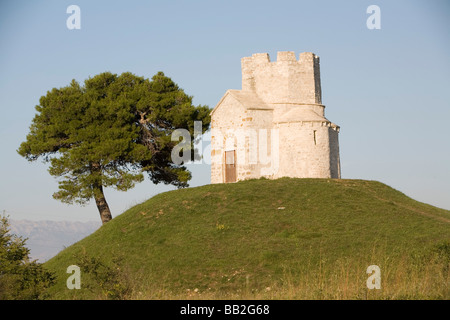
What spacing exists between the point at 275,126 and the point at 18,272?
21793 mm

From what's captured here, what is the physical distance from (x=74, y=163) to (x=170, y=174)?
291 inches

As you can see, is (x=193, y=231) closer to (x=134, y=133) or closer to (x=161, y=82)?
(x=134, y=133)

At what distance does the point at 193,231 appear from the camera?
27922mm

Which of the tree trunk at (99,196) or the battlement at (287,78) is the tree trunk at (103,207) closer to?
the tree trunk at (99,196)

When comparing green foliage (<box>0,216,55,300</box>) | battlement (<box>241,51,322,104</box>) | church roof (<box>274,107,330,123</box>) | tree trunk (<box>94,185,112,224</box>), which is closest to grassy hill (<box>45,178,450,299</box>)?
green foliage (<box>0,216,55,300</box>)

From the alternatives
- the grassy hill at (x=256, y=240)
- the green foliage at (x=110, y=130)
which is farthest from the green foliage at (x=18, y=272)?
the green foliage at (x=110, y=130)

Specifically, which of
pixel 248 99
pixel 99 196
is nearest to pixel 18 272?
pixel 99 196

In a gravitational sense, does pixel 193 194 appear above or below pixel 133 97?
below

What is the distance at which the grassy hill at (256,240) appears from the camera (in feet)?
67.8

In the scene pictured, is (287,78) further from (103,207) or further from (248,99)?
(103,207)

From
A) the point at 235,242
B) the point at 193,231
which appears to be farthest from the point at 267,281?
the point at 193,231

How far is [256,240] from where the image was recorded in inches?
1024

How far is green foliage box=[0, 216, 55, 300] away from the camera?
18.4 meters

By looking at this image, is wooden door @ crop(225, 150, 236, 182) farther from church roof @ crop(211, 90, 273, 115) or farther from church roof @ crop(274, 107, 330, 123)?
church roof @ crop(274, 107, 330, 123)
